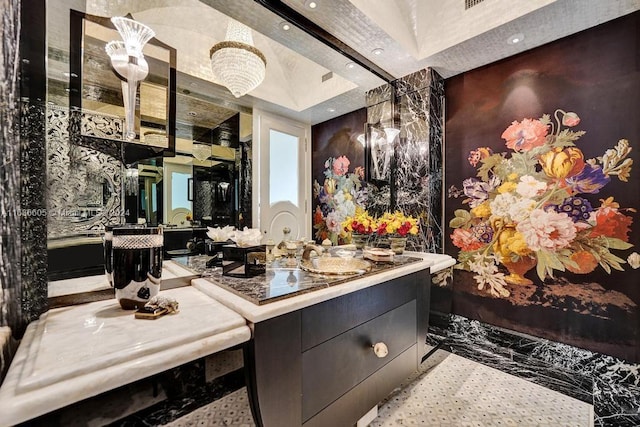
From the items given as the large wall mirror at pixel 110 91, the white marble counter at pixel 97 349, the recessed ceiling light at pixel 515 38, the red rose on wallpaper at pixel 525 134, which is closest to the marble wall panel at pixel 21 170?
the white marble counter at pixel 97 349

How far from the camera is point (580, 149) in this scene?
74.7 inches

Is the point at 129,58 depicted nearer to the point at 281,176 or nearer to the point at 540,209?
the point at 281,176

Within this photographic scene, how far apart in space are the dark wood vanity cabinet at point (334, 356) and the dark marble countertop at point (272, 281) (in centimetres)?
8

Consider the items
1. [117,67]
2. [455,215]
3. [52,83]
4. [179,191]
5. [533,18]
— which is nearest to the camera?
[52,83]

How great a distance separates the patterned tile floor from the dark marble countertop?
75 cm

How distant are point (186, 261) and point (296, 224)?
0.89m

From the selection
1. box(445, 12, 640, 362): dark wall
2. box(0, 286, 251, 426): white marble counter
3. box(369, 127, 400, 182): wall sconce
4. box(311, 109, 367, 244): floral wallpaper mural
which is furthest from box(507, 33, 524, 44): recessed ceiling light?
box(0, 286, 251, 426): white marble counter

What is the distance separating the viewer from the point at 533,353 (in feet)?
6.86

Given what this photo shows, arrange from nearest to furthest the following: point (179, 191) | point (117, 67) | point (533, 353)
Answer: point (117, 67)
point (179, 191)
point (533, 353)

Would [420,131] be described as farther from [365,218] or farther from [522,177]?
[365,218]

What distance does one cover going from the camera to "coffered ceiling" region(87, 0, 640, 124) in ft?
4.94

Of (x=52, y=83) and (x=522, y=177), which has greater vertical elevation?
(x=52, y=83)

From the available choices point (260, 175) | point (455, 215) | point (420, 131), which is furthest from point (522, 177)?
point (260, 175)

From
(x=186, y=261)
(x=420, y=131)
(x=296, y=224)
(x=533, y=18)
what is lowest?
(x=186, y=261)
